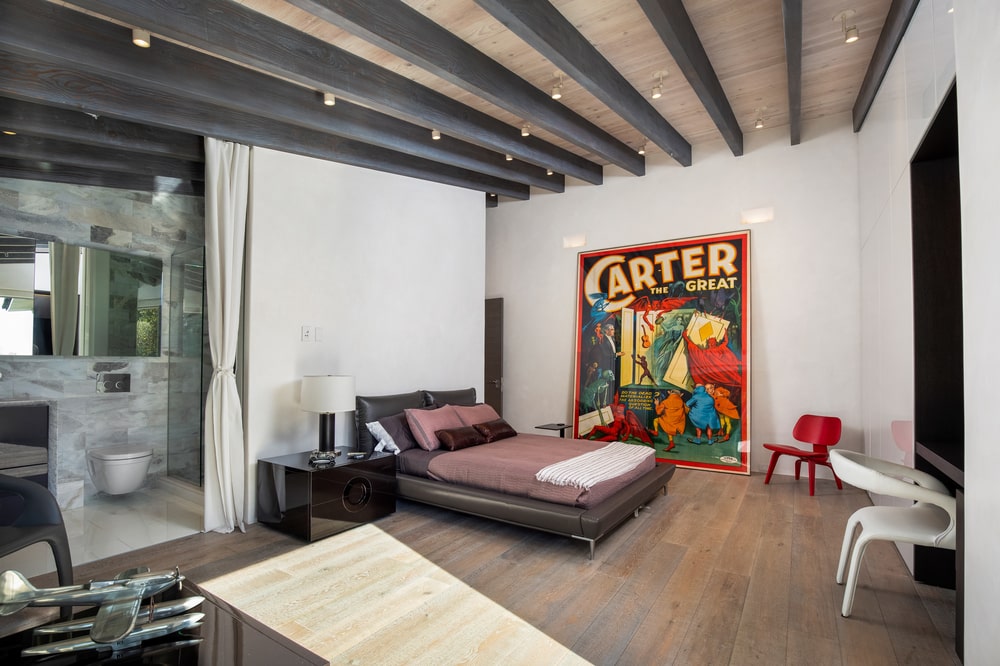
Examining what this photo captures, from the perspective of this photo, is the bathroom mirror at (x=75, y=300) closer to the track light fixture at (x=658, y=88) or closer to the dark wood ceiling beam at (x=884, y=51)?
the track light fixture at (x=658, y=88)

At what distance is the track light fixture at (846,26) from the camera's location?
3.32m

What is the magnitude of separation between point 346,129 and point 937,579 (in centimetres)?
471

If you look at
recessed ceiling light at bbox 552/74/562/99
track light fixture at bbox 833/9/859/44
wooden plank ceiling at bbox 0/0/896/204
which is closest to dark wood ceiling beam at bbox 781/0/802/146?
wooden plank ceiling at bbox 0/0/896/204

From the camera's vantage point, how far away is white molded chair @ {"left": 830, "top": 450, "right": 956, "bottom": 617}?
233 centimetres

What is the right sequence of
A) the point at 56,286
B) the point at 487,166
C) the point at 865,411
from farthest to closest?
the point at 487,166 < the point at 865,411 < the point at 56,286

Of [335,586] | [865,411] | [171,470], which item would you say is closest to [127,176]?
[171,470]

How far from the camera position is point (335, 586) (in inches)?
110

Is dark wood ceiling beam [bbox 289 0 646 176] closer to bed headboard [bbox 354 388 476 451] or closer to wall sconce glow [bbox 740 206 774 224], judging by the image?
A: wall sconce glow [bbox 740 206 774 224]

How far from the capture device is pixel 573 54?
3.33 meters

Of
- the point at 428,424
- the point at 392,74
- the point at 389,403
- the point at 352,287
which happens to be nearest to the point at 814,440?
the point at 428,424

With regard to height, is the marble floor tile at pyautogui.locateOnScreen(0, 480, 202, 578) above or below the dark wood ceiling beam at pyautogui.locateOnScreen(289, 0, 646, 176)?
below

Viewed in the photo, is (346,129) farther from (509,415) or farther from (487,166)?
(509,415)

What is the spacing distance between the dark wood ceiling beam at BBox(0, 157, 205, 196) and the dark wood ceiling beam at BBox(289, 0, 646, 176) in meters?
2.33

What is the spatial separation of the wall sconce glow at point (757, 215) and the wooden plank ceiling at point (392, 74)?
767 millimetres
